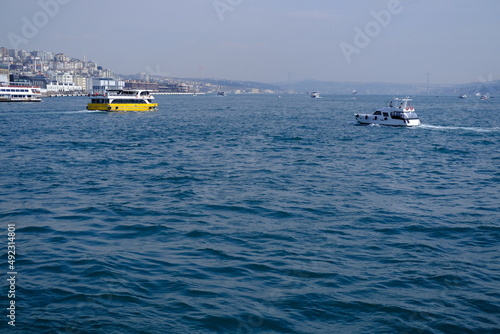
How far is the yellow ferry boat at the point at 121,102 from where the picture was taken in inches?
2940

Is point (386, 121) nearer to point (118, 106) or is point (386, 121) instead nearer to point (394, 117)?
point (394, 117)

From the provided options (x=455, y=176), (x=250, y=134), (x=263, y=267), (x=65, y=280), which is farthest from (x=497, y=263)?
(x=250, y=134)

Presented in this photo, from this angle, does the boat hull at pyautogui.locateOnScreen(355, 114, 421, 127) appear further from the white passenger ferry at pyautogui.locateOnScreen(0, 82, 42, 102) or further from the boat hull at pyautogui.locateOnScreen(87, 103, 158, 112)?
the white passenger ferry at pyautogui.locateOnScreen(0, 82, 42, 102)

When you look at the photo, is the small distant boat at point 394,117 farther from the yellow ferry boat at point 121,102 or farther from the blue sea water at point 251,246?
the yellow ferry boat at point 121,102

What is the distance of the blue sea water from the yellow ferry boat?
50.4 metres

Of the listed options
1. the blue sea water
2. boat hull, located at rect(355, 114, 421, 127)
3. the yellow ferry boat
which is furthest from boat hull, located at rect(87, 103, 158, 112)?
the blue sea water

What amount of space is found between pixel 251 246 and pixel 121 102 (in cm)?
6788

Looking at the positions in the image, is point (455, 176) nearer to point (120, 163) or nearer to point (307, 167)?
point (307, 167)

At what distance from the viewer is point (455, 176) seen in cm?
2238

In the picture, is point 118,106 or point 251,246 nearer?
point 251,246

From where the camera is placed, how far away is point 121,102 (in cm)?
7569

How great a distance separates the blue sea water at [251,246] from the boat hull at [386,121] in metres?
24.8

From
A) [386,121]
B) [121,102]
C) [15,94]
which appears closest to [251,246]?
[386,121]

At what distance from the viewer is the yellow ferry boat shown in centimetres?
7469
